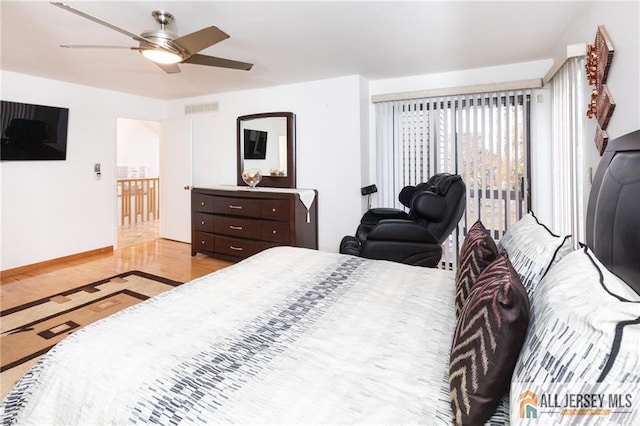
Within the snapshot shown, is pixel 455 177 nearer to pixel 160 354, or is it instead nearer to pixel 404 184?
pixel 404 184

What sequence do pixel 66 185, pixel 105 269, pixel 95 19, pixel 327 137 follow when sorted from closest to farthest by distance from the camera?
pixel 95 19, pixel 105 269, pixel 327 137, pixel 66 185

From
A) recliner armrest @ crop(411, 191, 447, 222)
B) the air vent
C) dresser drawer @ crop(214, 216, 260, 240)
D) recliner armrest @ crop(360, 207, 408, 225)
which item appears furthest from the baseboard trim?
recliner armrest @ crop(411, 191, 447, 222)

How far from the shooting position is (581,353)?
68cm

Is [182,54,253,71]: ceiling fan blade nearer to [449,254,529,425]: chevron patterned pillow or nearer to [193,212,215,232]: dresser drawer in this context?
[193,212,215,232]: dresser drawer

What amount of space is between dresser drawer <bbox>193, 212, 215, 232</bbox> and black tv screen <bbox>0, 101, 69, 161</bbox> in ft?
5.78

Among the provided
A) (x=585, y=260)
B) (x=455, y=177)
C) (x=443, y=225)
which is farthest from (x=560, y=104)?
(x=585, y=260)

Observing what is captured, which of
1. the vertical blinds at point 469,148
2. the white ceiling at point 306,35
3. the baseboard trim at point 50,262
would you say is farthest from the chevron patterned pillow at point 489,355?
the baseboard trim at point 50,262

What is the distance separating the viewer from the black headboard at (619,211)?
118 centimetres

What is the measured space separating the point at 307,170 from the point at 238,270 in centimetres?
276

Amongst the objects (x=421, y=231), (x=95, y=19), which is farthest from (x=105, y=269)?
(x=421, y=231)

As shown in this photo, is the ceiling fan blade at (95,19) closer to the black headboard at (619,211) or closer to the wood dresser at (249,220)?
the wood dresser at (249,220)

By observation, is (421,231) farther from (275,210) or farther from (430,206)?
(275,210)

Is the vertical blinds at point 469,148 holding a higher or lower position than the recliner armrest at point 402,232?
higher

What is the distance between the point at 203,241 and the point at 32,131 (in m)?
2.30
